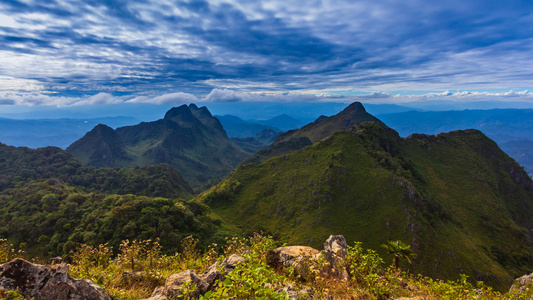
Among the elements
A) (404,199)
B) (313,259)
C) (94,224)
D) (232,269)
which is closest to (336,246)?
(313,259)

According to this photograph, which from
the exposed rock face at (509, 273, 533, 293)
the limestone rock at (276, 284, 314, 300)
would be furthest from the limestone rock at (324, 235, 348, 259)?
the exposed rock face at (509, 273, 533, 293)

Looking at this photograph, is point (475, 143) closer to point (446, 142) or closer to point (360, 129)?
point (446, 142)

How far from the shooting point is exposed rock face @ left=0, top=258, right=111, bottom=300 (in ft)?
23.1

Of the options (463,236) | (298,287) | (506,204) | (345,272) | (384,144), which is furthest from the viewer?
(384,144)

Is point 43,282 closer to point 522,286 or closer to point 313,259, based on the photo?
point 313,259

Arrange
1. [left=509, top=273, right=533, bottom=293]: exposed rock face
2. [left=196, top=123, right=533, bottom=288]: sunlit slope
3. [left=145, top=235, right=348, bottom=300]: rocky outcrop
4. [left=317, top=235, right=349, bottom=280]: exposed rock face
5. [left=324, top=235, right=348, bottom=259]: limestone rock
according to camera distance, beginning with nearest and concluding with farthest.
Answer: [left=145, top=235, right=348, bottom=300]: rocky outcrop, [left=317, top=235, right=349, bottom=280]: exposed rock face, [left=509, top=273, right=533, bottom=293]: exposed rock face, [left=324, top=235, right=348, bottom=259]: limestone rock, [left=196, top=123, right=533, bottom=288]: sunlit slope

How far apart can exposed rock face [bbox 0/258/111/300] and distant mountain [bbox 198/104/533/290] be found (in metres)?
50.3

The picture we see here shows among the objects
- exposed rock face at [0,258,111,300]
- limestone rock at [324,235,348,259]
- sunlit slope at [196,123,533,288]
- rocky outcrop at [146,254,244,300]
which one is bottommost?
sunlit slope at [196,123,533,288]

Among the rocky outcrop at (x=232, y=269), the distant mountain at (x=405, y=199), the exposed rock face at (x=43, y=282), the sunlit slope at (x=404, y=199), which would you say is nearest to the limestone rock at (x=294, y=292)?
the rocky outcrop at (x=232, y=269)

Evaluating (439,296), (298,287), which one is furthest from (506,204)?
(298,287)

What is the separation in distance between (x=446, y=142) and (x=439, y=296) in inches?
4571

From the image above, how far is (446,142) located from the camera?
96750 mm

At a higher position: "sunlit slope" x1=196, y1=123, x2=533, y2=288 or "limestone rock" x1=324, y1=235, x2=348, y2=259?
"limestone rock" x1=324, y1=235, x2=348, y2=259

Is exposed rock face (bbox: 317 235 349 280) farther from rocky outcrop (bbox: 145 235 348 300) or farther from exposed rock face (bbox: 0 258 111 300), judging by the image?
exposed rock face (bbox: 0 258 111 300)
